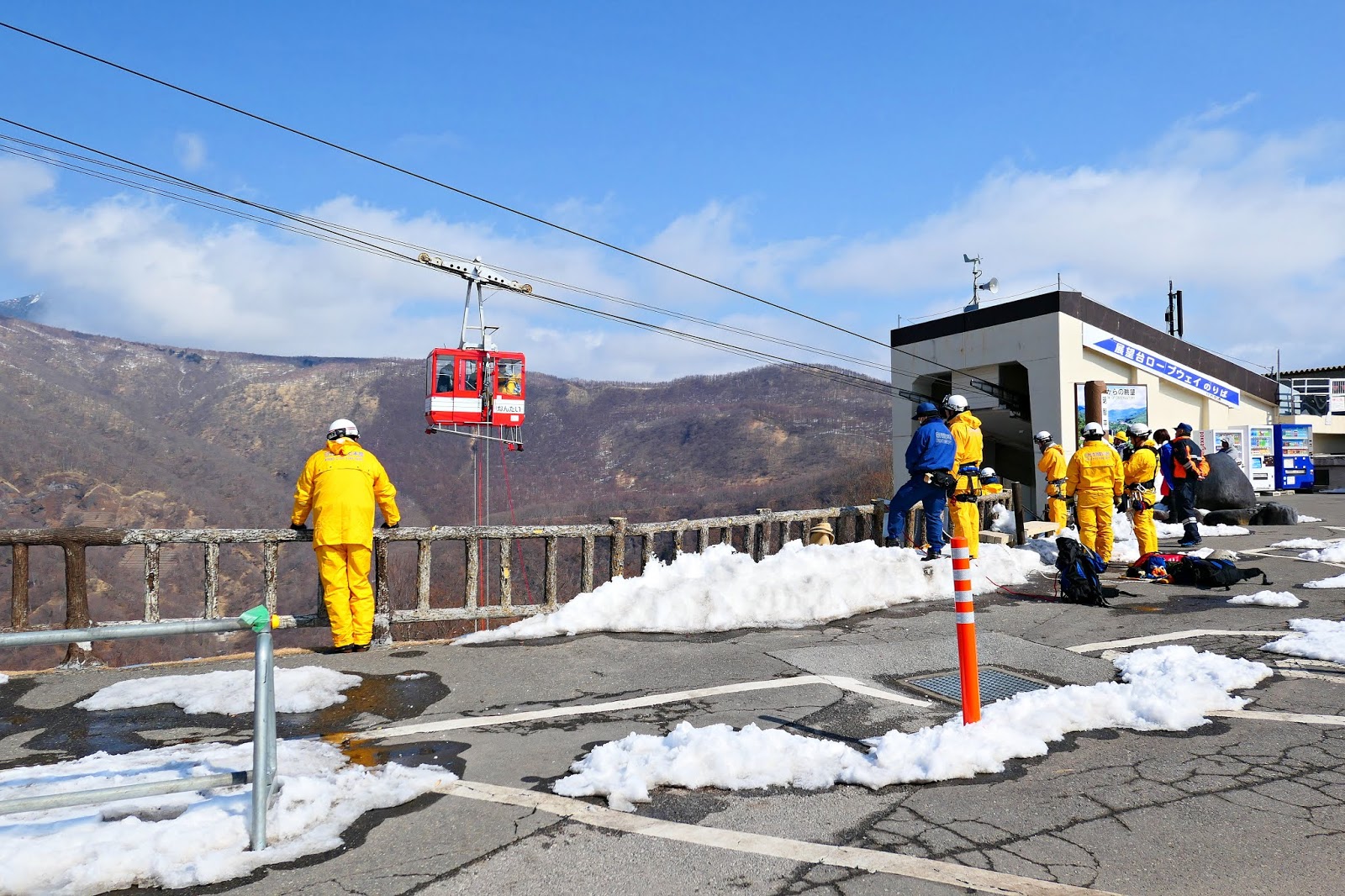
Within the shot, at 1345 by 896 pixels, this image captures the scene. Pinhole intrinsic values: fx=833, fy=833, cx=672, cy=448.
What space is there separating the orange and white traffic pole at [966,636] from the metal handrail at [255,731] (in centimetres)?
357

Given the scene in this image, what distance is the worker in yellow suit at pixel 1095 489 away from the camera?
1188 centimetres

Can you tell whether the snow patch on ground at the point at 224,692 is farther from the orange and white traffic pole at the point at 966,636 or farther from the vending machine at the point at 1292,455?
the vending machine at the point at 1292,455

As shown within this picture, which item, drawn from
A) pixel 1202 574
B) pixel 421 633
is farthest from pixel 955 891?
pixel 421 633

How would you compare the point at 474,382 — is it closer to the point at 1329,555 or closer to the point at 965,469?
the point at 965,469

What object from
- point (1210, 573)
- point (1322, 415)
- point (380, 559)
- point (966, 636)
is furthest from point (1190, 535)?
point (1322, 415)

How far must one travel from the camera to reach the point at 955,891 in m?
3.16

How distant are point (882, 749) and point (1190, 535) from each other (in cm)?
1248

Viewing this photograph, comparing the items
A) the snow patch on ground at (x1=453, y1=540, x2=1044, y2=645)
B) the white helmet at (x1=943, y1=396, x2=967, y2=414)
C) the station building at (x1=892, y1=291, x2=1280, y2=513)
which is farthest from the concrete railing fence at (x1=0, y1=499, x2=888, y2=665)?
the station building at (x1=892, y1=291, x2=1280, y2=513)

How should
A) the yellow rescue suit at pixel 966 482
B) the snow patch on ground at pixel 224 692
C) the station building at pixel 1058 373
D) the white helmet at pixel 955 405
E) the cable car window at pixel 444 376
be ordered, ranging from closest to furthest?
the snow patch on ground at pixel 224 692 → the yellow rescue suit at pixel 966 482 → the white helmet at pixel 955 405 → the cable car window at pixel 444 376 → the station building at pixel 1058 373

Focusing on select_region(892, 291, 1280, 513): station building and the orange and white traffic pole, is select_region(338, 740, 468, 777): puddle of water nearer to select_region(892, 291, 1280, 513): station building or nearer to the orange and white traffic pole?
the orange and white traffic pole

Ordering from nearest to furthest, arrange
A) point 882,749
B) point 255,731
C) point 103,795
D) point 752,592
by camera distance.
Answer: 1. point 103,795
2. point 255,731
3. point 882,749
4. point 752,592

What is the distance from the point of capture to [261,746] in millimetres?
3572

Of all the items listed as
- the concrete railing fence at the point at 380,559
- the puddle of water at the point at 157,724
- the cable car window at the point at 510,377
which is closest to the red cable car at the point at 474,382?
the cable car window at the point at 510,377

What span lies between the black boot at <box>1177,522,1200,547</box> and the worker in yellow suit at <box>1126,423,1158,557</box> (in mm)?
1941
